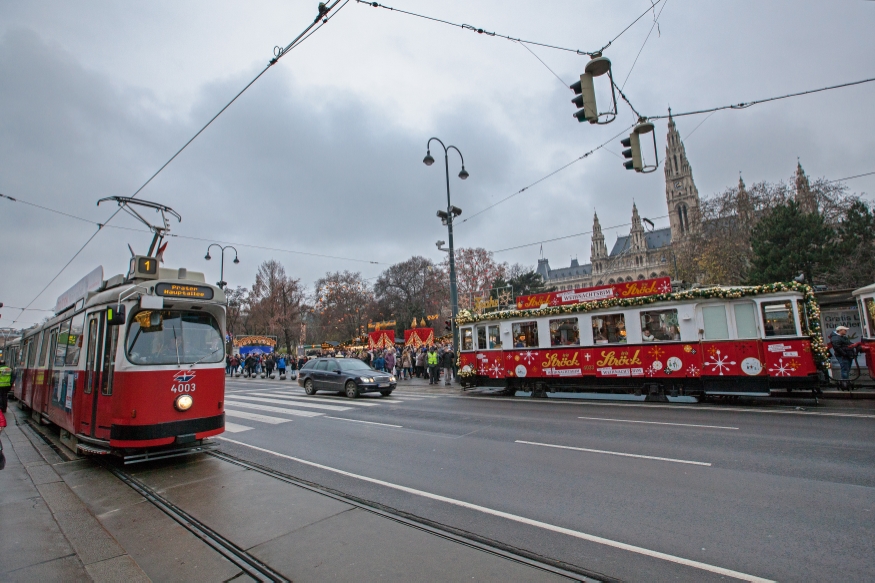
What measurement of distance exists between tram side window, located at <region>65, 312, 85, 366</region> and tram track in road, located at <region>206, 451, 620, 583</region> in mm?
4882

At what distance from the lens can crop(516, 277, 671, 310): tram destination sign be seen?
14156 mm

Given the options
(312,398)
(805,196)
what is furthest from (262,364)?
(805,196)

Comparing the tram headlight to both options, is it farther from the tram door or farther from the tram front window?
the tram door

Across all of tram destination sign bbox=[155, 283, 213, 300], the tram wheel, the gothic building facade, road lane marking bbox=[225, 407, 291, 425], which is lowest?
road lane marking bbox=[225, 407, 291, 425]

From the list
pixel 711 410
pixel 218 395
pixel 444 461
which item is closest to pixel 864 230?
pixel 711 410

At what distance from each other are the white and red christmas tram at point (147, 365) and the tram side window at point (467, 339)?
11.6m

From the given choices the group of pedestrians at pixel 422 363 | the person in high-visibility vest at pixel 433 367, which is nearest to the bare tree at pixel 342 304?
the group of pedestrians at pixel 422 363

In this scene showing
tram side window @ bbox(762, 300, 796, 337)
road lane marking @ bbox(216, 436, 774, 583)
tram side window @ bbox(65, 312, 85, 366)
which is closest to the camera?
road lane marking @ bbox(216, 436, 774, 583)

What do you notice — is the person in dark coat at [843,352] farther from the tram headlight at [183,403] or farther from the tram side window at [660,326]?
the tram headlight at [183,403]

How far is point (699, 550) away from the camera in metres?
3.83

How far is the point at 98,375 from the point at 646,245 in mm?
120344

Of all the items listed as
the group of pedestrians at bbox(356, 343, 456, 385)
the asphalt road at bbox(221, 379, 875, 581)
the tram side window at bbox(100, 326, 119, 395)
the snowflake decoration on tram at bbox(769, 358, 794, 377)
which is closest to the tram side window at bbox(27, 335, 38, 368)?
the asphalt road at bbox(221, 379, 875, 581)

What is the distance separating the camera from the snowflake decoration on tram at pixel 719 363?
41.2 feet

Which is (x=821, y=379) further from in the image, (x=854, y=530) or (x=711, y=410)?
(x=854, y=530)
